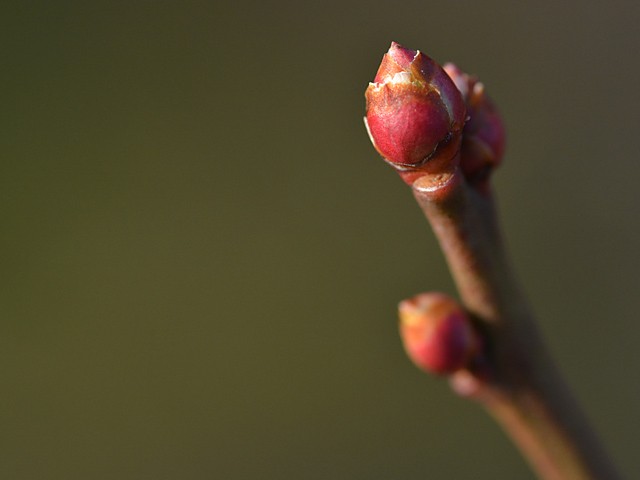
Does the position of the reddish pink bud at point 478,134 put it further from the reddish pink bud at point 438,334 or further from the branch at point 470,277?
the reddish pink bud at point 438,334

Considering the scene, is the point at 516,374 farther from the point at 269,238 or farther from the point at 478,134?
the point at 269,238

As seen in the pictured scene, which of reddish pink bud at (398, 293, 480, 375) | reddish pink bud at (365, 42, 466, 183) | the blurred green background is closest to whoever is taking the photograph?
reddish pink bud at (365, 42, 466, 183)

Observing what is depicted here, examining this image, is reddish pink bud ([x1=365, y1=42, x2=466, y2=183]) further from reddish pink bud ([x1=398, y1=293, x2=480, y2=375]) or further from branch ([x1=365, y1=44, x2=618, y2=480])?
reddish pink bud ([x1=398, y1=293, x2=480, y2=375])

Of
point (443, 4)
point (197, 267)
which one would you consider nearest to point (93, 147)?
point (197, 267)

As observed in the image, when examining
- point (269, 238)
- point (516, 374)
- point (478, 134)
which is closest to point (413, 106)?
point (478, 134)

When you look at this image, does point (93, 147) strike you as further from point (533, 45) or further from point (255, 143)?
point (533, 45)

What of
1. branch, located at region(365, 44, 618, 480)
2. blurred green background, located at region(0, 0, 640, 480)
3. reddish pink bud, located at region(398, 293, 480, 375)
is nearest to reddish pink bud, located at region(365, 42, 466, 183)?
branch, located at region(365, 44, 618, 480)
